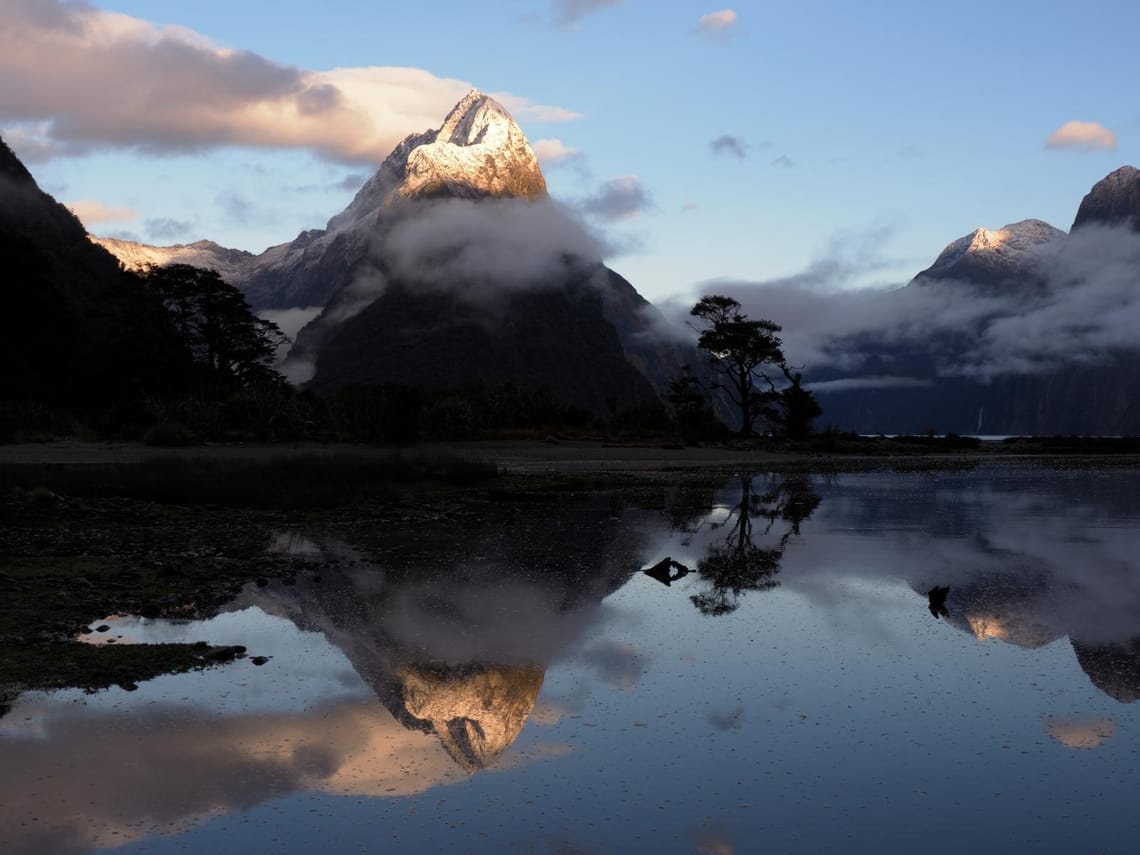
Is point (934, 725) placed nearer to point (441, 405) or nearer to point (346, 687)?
point (346, 687)

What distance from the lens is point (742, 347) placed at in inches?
3334

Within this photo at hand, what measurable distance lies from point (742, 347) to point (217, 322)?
45.7 m

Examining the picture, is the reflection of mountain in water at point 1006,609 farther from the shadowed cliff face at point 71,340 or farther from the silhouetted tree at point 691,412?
the shadowed cliff face at point 71,340

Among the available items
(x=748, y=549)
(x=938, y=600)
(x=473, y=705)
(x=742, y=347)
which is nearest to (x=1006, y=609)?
(x=938, y=600)

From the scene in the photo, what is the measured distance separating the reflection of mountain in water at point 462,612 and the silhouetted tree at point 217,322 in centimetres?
7105

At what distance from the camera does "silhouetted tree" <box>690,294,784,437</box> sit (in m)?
84.9

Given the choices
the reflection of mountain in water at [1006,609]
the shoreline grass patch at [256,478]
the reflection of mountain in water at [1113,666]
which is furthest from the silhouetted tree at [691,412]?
the reflection of mountain in water at [1113,666]

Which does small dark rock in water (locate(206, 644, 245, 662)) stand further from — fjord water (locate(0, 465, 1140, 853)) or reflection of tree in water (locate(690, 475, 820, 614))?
reflection of tree in water (locate(690, 475, 820, 614))

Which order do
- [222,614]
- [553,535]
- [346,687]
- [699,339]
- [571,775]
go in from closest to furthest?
[571,775] → [346,687] → [222,614] → [553,535] → [699,339]

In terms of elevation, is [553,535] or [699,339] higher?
[699,339]

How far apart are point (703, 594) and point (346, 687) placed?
279 inches

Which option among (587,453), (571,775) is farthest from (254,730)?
(587,453)

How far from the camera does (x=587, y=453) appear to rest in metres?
60.0

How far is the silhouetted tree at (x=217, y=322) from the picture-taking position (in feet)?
287
